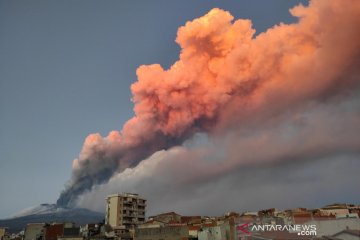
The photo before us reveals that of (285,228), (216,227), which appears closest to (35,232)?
(216,227)

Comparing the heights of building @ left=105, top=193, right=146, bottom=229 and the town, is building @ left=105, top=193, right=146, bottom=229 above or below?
above

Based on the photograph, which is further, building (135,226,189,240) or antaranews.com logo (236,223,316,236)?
building (135,226,189,240)

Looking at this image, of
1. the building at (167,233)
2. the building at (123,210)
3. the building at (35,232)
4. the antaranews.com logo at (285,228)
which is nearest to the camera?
the antaranews.com logo at (285,228)

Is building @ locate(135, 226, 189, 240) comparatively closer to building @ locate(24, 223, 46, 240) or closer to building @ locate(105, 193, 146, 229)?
building @ locate(24, 223, 46, 240)

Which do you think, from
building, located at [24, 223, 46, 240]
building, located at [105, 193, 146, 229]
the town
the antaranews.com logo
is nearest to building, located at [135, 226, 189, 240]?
the town

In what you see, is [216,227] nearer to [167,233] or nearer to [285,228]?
[167,233]

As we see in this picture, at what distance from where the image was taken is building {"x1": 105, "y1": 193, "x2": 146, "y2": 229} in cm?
11219

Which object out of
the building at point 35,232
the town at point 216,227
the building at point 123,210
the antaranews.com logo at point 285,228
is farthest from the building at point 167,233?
the building at point 123,210

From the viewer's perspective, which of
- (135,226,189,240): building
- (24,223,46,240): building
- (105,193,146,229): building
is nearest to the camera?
(135,226,189,240): building

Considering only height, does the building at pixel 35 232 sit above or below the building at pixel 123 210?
below

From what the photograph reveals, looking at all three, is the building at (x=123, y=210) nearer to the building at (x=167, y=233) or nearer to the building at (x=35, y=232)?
the building at (x=35, y=232)

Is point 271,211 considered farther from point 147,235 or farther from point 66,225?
point 66,225

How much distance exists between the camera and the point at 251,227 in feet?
168

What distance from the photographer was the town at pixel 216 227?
48669 millimetres
